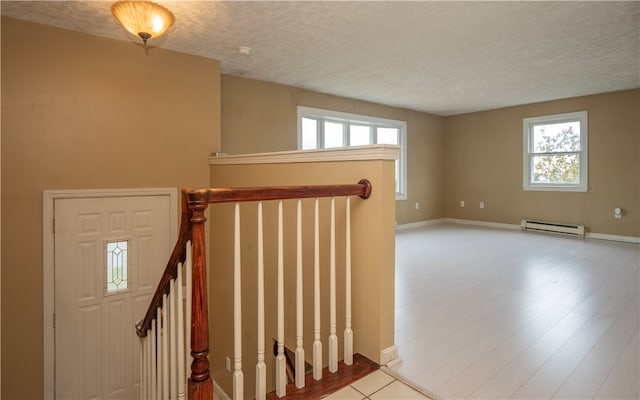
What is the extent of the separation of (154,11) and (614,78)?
573 centimetres

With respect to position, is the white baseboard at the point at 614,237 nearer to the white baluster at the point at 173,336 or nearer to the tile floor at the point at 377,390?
the tile floor at the point at 377,390

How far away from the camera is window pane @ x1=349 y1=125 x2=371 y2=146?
20.6ft

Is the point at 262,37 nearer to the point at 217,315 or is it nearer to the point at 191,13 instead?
the point at 191,13

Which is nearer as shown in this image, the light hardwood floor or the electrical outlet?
the light hardwood floor

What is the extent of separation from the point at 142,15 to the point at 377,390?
2876 millimetres

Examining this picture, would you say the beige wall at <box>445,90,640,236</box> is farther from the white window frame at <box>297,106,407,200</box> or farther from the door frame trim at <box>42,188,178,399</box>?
the door frame trim at <box>42,188,178,399</box>

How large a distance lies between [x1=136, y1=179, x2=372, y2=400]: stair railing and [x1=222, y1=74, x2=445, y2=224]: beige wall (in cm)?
303

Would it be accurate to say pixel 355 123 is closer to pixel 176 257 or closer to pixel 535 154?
pixel 535 154

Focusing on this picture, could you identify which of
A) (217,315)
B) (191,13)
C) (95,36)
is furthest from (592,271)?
(95,36)

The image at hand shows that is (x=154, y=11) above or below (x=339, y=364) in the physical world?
above

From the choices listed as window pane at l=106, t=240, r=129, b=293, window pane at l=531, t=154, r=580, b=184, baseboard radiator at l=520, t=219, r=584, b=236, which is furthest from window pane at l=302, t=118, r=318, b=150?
baseboard radiator at l=520, t=219, r=584, b=236

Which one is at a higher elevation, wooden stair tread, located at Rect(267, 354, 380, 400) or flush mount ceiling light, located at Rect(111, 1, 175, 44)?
flush mount ceiling light, located at Rect(111, 1, 175, 44)

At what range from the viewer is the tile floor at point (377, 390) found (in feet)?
5.13

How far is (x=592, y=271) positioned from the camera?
3879 millimetres
